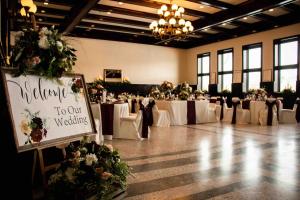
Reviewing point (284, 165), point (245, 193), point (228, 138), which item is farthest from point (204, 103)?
point (245, 193)

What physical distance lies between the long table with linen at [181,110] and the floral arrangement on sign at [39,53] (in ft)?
21.9

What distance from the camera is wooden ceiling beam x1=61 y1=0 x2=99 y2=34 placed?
7574mm

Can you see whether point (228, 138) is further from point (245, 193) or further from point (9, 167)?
point (9, 167)

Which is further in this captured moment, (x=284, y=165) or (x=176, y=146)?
(x=176, y=146)

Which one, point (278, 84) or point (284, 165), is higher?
point (278, 84)

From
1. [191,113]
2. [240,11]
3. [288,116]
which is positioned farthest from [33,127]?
[288,116]

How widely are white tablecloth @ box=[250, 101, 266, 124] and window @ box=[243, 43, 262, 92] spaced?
11.5 ft

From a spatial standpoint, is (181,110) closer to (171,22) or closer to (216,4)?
(171,22)

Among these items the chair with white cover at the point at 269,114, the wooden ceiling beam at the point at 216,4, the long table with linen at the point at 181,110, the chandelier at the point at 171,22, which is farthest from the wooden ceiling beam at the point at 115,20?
the chair with white cover at the point at 269,114

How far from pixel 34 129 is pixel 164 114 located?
656 centimetres

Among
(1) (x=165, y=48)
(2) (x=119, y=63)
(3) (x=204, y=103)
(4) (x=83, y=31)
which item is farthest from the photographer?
(1) (x=165, y=48)

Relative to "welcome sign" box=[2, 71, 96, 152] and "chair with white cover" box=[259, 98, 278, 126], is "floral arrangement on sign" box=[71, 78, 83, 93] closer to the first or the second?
"welcome sign" box=[2, 71, 96, 152]

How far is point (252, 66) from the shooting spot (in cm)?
1219

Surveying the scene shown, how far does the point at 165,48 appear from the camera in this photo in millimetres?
15383
